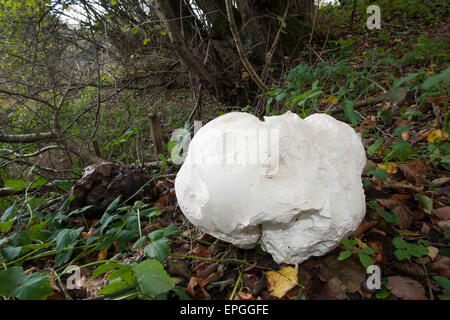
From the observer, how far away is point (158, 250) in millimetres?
1232

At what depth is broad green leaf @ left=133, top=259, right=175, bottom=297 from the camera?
1.04 metres

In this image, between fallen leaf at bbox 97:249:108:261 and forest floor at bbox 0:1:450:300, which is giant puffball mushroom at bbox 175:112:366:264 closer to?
forest floor at bbox 0:1:450:300

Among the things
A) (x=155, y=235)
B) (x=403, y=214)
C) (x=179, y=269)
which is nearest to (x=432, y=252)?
(x=403, y=214)

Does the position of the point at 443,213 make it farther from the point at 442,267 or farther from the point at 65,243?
the point at 65,243

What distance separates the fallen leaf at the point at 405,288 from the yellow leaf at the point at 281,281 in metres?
0.44

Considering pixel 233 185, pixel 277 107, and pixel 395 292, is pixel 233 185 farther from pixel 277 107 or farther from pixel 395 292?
pixel 277 107

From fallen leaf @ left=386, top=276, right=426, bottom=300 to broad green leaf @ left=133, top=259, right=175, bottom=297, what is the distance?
1033 mm

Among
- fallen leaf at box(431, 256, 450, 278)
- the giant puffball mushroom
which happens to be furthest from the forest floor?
the giant puffball mushroom

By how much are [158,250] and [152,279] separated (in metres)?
0.18

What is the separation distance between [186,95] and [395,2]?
18.4ft

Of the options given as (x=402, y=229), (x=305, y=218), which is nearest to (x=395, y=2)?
(x=402, y=229)

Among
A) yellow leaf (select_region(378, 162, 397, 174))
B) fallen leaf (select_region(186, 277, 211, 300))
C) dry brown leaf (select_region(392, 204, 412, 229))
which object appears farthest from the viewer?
yellow leaf (select_region(378, 162, 397, 174))

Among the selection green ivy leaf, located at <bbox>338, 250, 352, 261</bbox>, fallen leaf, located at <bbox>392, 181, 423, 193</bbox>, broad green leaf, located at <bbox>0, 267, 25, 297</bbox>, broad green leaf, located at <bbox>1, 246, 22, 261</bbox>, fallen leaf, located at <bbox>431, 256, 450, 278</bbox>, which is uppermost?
fallen leaf, located at <bbox>392, 181, 423, 193</bbox>
